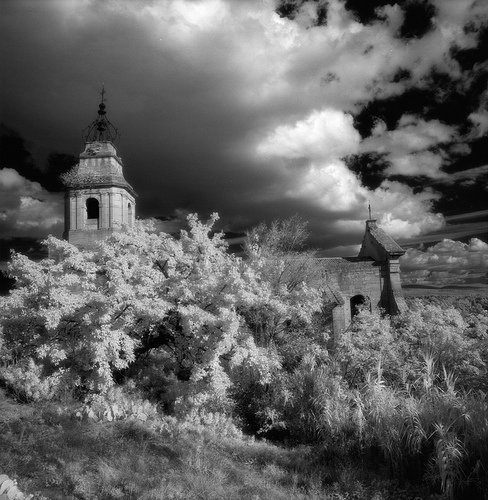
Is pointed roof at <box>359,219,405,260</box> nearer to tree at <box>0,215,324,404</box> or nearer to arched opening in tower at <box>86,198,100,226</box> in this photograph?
tree at <box>0,215,324,404</box>

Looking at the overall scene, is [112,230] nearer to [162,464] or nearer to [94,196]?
[94,196]

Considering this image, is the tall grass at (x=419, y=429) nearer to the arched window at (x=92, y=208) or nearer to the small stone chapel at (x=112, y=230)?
the small stone chapel at (x=112, y=230)

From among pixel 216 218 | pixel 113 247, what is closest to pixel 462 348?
pixel 216 218

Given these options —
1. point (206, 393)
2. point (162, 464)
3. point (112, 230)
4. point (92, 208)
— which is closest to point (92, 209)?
point (92, 208)

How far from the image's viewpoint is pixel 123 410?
1235cm

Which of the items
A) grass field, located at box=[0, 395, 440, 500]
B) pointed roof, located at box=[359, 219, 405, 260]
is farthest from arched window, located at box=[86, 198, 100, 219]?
pointed roof, located at box=[359, 219, 405, 260]

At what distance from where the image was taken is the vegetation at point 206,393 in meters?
9.28

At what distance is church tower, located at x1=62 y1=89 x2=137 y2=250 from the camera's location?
24.6 metres

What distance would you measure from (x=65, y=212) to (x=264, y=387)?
17.8 meters

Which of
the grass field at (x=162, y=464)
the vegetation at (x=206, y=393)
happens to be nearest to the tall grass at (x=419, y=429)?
the vegetation at (x=206, y=393)

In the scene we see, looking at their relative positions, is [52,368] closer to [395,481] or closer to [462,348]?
[395,481]

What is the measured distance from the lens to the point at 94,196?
25188mm

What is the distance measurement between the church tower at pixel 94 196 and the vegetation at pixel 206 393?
10.7 m

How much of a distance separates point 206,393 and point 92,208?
17511 mm
